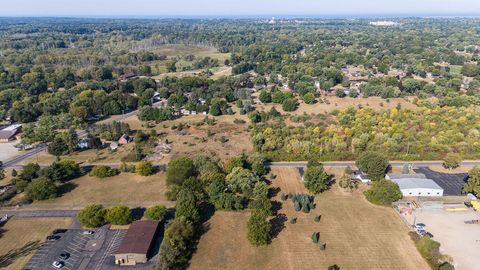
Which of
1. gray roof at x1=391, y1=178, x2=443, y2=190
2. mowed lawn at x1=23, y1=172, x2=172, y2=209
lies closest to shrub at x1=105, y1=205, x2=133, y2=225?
mowed lawn at x1=23, y1=172, x2=172, y2=209

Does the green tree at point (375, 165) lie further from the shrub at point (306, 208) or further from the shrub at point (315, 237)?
the shrub at point (315, 237)

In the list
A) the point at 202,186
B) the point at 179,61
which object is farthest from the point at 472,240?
the point at 179,61

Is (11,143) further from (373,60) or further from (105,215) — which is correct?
(373,60)

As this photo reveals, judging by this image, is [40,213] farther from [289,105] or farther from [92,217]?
[289,105]

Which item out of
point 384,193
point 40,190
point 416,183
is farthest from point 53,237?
point 416,183

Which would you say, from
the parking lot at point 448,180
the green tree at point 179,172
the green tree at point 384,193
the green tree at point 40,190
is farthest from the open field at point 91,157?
the parking lot at point 448,180

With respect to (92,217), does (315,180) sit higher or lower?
higher
